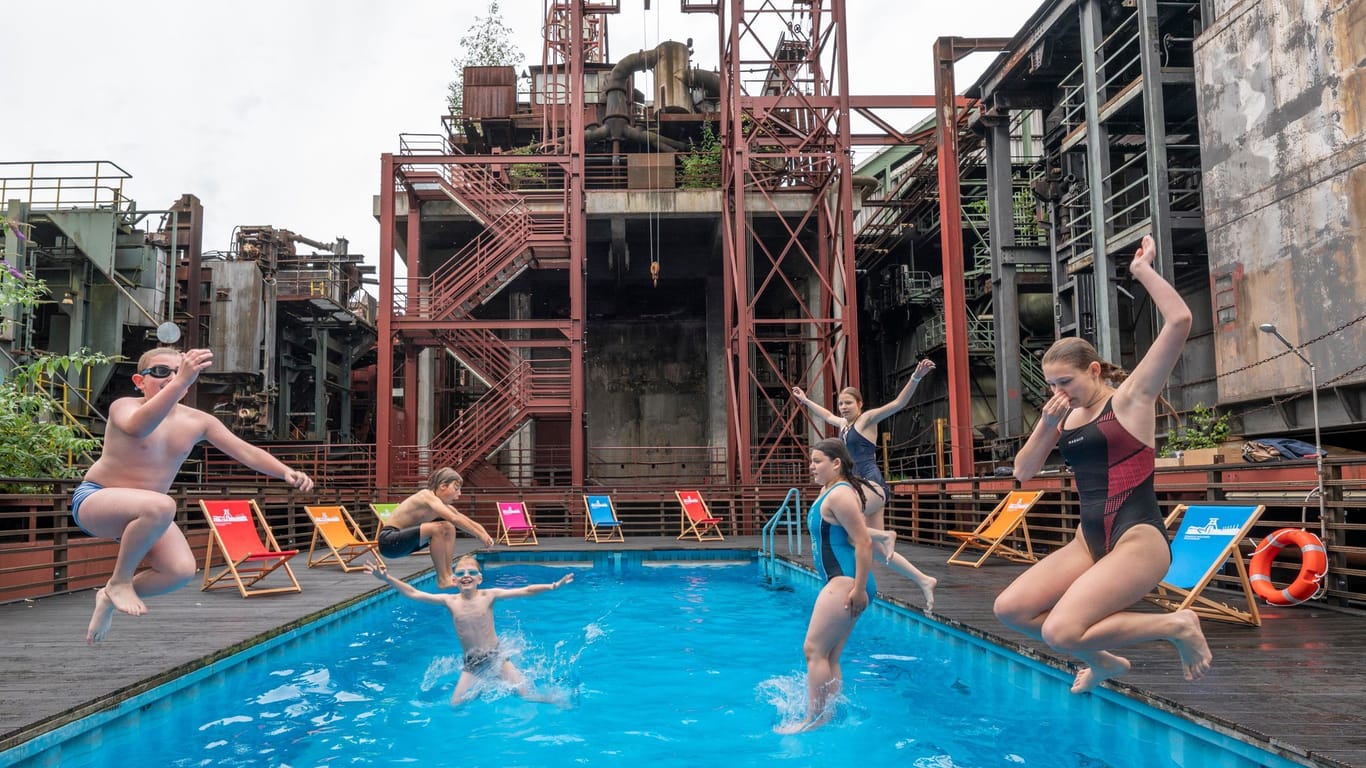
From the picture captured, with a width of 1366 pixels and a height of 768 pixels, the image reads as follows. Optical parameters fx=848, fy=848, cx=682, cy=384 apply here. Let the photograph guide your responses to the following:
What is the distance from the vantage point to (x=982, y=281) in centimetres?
2398

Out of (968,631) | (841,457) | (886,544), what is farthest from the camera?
(886,544)

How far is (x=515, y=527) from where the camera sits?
1500 cm

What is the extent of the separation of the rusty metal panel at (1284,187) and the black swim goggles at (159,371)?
13.3 metres

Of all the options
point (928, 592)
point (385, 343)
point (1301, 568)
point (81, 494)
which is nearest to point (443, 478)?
point (81, 494)

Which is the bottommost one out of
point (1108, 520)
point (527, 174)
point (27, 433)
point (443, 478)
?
point (1108, 520)

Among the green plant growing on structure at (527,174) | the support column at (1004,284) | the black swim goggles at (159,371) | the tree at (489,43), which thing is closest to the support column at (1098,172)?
the support column at (1004,284)

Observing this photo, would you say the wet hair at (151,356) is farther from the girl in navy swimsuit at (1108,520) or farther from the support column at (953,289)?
the support column at (953,289)

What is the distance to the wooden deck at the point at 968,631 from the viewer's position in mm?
3406

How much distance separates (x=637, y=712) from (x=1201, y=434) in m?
11.1

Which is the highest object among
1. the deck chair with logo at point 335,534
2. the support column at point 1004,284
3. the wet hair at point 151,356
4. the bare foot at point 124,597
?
the support column at point 1004,284

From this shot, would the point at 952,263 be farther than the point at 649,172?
No

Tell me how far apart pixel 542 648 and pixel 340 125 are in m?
14.3

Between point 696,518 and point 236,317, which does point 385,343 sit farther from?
point 236,317

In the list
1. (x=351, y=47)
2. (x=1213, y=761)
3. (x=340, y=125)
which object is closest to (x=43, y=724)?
(x=1213, y=761)
